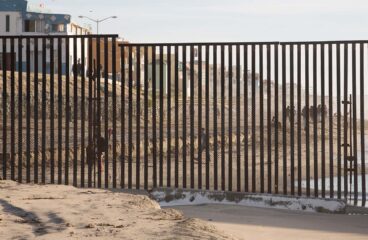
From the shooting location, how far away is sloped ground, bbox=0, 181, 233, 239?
5621 mm

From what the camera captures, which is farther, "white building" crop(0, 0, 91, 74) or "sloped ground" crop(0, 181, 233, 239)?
"white building" crop(0, 0, 91, 74)

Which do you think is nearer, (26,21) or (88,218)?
(88,218)

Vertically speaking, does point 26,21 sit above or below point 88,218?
above

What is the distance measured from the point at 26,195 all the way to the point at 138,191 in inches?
141

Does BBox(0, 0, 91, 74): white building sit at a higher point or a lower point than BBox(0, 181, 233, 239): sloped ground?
higher

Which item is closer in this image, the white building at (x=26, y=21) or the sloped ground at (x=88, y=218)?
the sloped ground at (x=88, y=218)

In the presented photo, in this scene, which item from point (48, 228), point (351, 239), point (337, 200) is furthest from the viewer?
point (337, 200)

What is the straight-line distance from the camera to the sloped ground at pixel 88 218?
562cm

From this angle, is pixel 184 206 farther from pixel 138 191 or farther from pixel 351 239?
pixel 351 239

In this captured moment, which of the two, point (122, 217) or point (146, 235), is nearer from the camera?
point (146, 235)

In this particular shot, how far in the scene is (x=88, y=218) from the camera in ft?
20.6

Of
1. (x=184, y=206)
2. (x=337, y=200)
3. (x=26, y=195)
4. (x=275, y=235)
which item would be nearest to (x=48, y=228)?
(x=26, y=195)

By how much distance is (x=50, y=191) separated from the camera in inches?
307

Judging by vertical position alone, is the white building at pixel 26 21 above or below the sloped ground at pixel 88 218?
above
